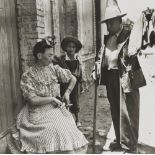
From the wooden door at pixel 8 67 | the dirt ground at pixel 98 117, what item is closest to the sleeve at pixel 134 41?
the dirt ground at pixel 98 117

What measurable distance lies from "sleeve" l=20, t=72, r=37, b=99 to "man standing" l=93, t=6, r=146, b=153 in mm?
970

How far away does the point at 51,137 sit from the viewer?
13.3 ft

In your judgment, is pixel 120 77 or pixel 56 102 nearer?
pixel 56 102

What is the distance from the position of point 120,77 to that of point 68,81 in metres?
0.69

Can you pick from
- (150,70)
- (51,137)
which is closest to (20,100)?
(51,137)

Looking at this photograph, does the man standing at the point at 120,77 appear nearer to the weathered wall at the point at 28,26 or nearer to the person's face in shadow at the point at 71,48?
the person's face in shadow at the point at 71,48

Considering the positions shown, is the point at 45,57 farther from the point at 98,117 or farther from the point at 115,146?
the point at 98,117

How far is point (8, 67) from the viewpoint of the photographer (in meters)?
4.90

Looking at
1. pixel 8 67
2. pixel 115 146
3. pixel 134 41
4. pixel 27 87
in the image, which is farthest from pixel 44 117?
pixel 134 41

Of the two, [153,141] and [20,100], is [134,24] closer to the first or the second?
[153,141]

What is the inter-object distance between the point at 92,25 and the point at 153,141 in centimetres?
498

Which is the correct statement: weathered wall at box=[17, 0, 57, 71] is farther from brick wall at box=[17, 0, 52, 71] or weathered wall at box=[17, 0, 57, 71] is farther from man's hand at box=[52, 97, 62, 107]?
man's hand at box=[52, 97, 62, 107]

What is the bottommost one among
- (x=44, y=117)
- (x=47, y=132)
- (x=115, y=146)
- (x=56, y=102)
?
(x=115, y=146)

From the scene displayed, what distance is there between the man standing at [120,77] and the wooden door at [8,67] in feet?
3.92
